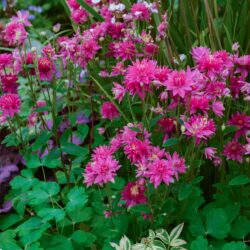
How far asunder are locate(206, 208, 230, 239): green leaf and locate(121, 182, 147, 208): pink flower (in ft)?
0.64

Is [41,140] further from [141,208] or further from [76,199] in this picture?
[141,208]

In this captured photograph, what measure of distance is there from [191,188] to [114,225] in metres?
0.26

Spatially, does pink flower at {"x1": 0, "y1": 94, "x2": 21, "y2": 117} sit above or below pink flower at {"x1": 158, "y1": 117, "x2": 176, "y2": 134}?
above

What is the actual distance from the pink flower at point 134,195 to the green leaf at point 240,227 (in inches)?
11.4

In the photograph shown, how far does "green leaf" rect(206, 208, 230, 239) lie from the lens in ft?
4.64

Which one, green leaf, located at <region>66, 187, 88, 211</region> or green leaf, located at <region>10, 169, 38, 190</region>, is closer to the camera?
green leaf, located at <region>66, 187, 88, 211</region>

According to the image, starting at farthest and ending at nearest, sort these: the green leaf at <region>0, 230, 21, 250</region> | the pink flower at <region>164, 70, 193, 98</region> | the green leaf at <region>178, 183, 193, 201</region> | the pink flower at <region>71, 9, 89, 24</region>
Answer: the pink flower at <region>71, 9, 89, 24</region> → the green leaf at <region>0, 230, 21, 250</region> → the green leaf at <region>178, 183, 193, 201</region> → the pink flower at <region>164, 70, 193, 98</region>

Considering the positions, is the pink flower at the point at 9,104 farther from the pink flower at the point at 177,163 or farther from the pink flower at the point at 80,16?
the pink flower at the point at 177,163

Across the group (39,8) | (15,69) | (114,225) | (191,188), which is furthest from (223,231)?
(39,8)

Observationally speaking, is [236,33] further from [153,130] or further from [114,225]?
[114,225]

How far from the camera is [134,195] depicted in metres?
1.38

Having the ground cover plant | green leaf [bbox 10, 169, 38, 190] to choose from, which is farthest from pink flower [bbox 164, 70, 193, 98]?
green leaf [bbox 10, 169, 38, 190]

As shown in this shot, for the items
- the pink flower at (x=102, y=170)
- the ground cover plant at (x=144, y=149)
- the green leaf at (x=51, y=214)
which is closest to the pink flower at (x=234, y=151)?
the ground cover plant at (x=144, y=149)

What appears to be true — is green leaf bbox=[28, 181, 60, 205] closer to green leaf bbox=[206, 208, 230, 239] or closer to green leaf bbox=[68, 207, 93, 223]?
green leaf bbox=[68, 207, 93, 223]
